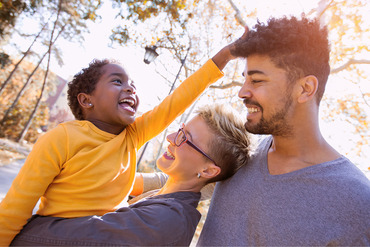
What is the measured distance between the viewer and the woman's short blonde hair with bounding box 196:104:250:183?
1.76 m

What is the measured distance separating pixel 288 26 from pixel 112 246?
1.79 meters

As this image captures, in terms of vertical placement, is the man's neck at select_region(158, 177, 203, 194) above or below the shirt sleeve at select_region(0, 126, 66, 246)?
below

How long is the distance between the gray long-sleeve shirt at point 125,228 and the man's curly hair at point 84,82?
116 centimetres

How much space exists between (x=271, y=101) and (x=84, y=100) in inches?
65.9

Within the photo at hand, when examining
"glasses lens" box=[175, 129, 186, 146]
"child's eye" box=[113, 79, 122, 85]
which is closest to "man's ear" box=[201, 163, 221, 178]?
"glasses lens" box=[175, 129, 186, 146]

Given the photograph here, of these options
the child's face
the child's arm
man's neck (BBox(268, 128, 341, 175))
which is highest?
the child's face

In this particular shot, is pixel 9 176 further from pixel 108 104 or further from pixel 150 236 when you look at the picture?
pixel 150 236

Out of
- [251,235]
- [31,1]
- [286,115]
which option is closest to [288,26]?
[286,115]

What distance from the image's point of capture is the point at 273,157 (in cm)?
171

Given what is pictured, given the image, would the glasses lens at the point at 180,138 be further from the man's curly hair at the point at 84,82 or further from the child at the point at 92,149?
the man's curly hair at the point at 84,82

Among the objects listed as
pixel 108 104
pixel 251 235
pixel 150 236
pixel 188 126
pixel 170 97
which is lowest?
pixel 251 235

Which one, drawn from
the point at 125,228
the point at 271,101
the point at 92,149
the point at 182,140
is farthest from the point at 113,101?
the point at 271,101

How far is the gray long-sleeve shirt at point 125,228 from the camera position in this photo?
1.28 m

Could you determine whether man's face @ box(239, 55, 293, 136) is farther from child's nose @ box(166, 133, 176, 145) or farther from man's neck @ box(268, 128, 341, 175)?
child's nose @ box(166, 133, 176, 145)
